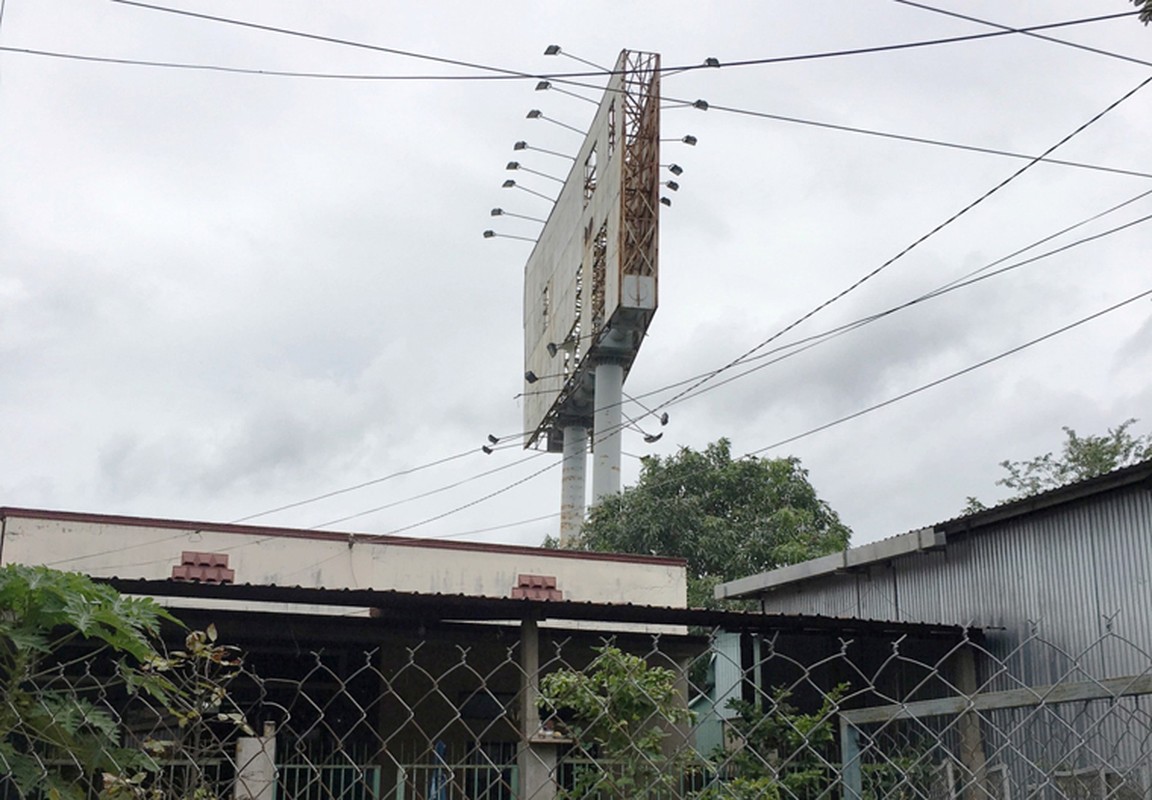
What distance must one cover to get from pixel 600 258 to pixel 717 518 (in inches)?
249

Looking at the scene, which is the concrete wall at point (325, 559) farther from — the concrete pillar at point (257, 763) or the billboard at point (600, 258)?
the concrete pillar at point (257, 763)

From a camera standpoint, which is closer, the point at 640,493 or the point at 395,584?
the point at 395,584

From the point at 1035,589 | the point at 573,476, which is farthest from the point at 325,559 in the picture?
the point at 573,476

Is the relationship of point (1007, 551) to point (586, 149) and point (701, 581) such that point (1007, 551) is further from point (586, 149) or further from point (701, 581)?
point (586, 149)

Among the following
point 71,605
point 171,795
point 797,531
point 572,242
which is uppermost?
point 572,242

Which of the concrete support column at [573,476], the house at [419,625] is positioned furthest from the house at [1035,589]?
the concrete support column at [573,476]

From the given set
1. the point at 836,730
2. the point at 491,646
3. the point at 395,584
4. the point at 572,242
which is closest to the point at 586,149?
the point at 572,242

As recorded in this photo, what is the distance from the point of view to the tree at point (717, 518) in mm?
25438

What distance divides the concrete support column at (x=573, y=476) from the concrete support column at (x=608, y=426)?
7.28 ft

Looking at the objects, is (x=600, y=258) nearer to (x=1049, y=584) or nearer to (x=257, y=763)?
(x=1049, y=584)

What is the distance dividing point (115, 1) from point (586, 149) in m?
21.8

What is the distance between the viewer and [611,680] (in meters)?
10.6

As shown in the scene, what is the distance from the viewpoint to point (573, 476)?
31.8 metres

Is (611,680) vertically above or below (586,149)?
below
